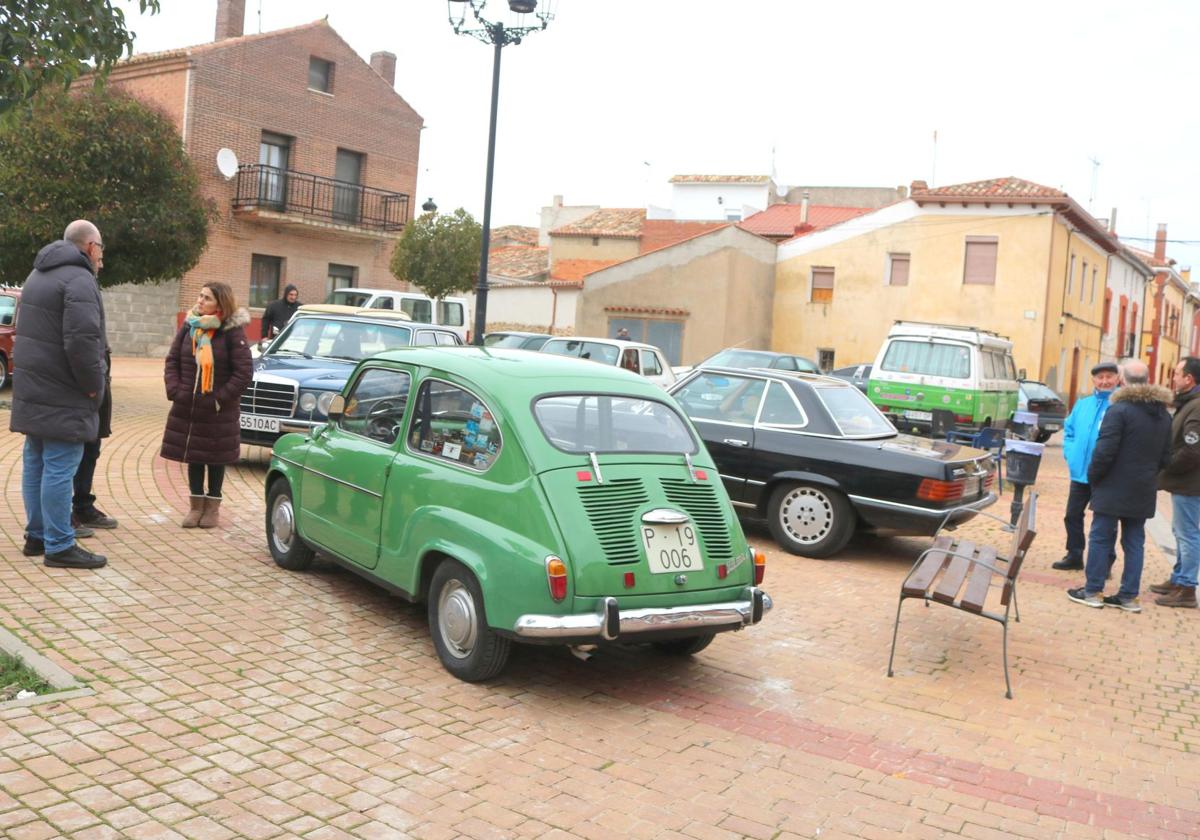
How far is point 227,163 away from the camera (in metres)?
29.6

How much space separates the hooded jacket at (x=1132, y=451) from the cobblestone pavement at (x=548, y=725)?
926 mm

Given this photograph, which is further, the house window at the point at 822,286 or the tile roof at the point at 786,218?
the tile roof at the point at 786,218

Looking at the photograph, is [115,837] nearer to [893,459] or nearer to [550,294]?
[893,459]

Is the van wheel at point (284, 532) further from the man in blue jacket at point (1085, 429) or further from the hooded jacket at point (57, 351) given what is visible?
the man in blue jacket at point (1085, 429)

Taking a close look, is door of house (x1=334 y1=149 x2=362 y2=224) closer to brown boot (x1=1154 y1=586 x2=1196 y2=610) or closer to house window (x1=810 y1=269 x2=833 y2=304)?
house window (x1=810 y1=269 x2=833 y2=304)

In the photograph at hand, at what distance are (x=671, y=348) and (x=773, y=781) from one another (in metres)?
31.6

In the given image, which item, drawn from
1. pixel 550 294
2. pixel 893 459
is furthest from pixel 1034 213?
pixel 893 459

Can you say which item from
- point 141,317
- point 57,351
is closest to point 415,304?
point 141,317

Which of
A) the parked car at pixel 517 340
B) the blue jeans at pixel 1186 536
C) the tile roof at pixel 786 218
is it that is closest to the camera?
the blue jeans at pixel 1186 536

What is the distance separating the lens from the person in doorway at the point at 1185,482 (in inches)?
329

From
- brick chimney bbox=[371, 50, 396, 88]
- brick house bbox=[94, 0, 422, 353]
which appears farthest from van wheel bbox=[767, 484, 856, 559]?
brick chimney bbox=[371, 50, 396, 88]

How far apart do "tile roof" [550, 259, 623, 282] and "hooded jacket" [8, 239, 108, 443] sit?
42.0 m

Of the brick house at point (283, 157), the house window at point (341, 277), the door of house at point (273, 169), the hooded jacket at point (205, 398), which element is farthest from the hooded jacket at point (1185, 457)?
the house window at point (341, 277)

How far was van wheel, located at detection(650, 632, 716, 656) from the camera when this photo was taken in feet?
20.0
